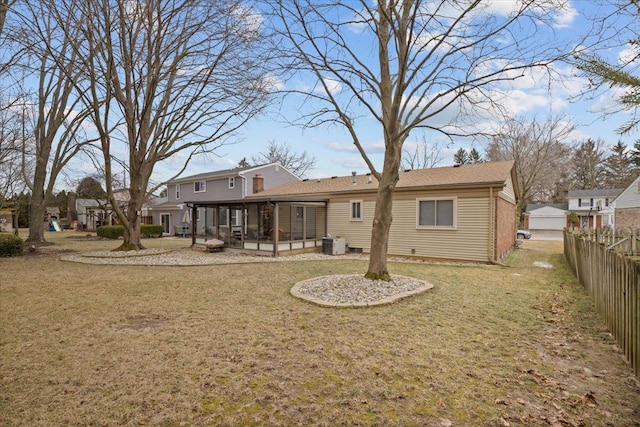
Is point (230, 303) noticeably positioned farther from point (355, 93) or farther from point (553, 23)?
point (553, 23)

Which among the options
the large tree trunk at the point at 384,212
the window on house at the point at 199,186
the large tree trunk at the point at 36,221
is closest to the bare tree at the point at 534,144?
the large tree trunk at the point at 384,212

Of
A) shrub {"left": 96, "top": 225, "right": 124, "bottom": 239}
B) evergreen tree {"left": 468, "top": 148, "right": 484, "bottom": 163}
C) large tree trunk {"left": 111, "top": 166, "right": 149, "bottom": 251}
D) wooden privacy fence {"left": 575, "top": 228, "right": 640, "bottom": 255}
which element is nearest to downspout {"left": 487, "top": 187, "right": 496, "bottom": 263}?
wooden privacy fence {"left": 575, "top": 228, "right": 640, "bottom": 255}

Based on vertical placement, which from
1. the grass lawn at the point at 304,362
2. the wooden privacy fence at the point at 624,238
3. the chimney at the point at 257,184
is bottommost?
the grass lawn at the point at 304,362

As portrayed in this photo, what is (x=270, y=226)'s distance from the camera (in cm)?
1473

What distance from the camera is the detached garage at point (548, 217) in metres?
40.9

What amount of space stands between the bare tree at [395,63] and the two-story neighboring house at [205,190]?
15.8 m

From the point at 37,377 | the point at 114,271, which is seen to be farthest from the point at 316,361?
the point at 114,271

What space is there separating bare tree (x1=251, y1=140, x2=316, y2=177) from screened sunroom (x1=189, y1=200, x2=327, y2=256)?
79.8ft

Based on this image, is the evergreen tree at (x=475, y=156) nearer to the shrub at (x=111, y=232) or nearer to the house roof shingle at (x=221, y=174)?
the house roof shingle at (x=221, y=174)

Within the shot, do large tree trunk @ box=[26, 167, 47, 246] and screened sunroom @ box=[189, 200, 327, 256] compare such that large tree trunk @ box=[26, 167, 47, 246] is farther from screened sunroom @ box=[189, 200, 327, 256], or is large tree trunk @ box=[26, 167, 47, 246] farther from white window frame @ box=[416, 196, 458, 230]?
white window frame @ box=[416, 196, 458, 230]

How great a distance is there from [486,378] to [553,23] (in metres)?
6.53

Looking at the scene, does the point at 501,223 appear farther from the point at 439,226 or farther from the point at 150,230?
the point at 150,230

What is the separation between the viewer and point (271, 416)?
2.67 metres

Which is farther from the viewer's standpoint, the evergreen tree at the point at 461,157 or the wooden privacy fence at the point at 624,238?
the evergreen tree at the point at 461,157
